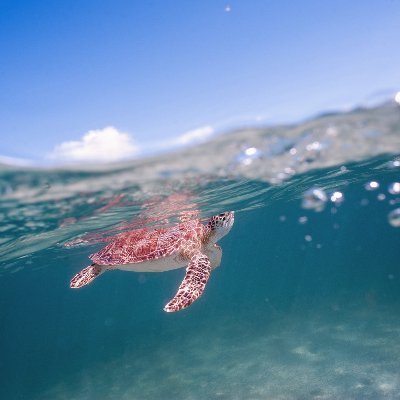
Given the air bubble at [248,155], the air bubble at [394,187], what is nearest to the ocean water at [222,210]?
the air bubble at [248,155]

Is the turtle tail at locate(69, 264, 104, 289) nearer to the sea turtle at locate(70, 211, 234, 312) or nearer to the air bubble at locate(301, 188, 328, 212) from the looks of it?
the sea turtle at locate(70, 211, 234, 312)

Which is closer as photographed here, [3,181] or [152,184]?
[3,181]

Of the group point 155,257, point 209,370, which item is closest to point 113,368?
point 209,370

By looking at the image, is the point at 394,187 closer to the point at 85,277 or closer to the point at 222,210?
the point at 222,210

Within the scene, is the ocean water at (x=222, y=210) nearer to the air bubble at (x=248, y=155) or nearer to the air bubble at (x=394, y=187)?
the air bubble at (x=248, y=155)

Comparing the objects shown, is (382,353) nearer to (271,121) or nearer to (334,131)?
(334,131)

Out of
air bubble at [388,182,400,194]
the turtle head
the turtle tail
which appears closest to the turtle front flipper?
the turtle head
